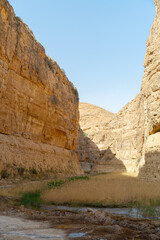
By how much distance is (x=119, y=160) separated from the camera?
43.8m

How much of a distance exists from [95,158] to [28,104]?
118 ft

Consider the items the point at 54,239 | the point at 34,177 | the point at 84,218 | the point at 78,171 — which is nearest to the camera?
the point at 54,239

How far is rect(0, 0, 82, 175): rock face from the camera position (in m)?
15.3

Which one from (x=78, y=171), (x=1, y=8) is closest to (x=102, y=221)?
(x=1, y=8)

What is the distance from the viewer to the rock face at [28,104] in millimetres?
15281

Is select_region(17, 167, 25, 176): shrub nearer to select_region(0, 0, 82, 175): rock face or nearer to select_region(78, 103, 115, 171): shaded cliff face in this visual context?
select_region(0, 0, 82, 175): rock face

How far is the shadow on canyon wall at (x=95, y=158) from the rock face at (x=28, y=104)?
19.5 metres

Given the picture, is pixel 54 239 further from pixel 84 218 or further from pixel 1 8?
pixel 1 8

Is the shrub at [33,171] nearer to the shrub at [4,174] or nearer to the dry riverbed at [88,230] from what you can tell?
the shrub at [4,174]

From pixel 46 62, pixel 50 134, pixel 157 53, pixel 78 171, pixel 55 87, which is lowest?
pixel 78 171

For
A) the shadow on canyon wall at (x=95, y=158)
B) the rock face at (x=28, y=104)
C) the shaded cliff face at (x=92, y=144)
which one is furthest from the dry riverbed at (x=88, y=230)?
the shaded cliff face at (x=92, y=144)

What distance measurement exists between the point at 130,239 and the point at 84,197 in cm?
452

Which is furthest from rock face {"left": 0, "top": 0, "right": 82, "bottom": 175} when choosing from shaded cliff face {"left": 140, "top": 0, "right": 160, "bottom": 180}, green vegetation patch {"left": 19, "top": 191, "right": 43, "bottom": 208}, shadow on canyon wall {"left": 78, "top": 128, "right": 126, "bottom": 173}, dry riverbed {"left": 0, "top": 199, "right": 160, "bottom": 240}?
shadow on canyon wall {"left": 78, "top": 128, "right": 126, "bottom": 173}

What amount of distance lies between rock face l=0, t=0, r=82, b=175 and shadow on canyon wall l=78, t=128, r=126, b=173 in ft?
64.0
